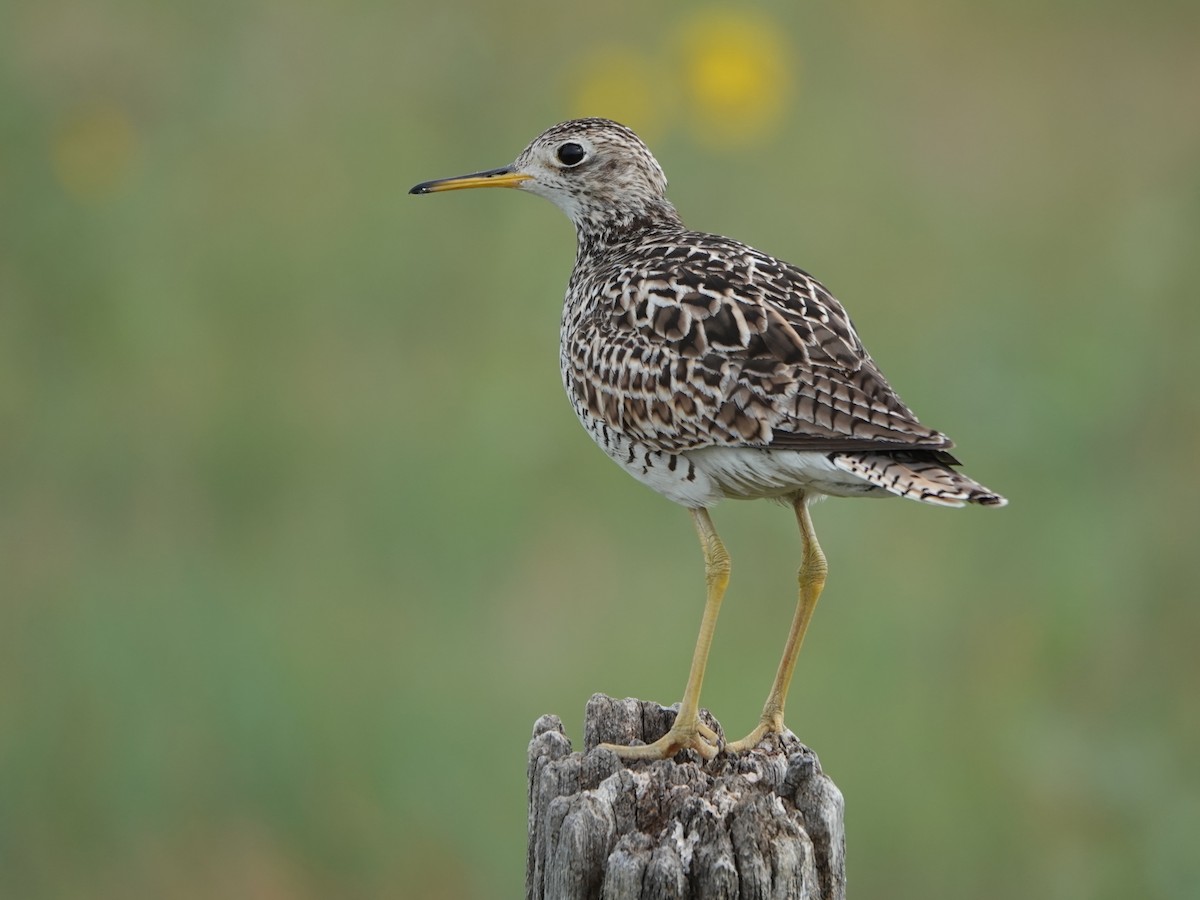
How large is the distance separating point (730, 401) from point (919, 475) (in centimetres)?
→ 83

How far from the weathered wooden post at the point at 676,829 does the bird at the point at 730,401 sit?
0.63 meters

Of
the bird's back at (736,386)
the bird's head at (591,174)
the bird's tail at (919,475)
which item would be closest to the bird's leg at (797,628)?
the bird's back at (736,386)

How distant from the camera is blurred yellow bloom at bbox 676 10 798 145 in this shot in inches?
433

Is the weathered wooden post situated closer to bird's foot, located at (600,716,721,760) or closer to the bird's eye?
bird's foot, located at (600,716,721,760)

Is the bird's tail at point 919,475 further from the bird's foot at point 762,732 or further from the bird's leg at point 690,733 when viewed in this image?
the bird's foot at point 762,732

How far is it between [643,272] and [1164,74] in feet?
27.3

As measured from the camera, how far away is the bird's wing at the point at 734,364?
603 cm

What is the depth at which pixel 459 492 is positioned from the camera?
973 cm

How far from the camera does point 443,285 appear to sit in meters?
10.9

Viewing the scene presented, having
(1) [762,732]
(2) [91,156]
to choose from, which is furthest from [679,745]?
(2) [91,156]

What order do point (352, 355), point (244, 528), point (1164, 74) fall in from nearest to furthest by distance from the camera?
point (244, 528)
point (352, 355)
point (1164, 74)

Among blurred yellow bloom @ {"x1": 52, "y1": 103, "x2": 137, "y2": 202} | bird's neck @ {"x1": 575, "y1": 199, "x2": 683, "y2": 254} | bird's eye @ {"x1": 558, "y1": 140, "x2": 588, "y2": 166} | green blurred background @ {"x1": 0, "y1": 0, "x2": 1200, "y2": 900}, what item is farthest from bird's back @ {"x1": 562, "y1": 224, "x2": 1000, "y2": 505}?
blurred yellow bloom @ {"x1": 52, "y1": 103, "x2": 137, "y2": 202}

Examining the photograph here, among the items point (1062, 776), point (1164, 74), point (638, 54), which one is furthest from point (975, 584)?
point (1164, 74)

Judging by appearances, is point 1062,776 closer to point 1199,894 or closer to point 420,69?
point 1199,894
